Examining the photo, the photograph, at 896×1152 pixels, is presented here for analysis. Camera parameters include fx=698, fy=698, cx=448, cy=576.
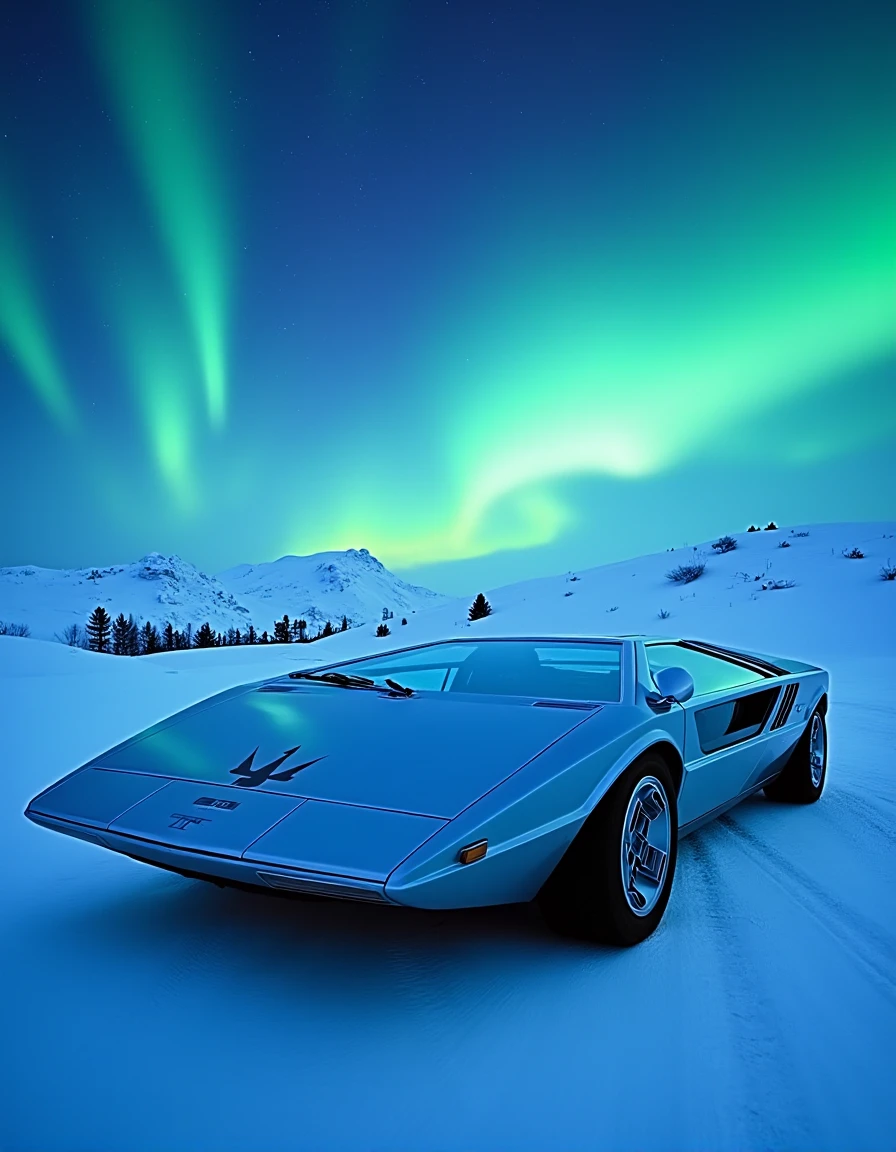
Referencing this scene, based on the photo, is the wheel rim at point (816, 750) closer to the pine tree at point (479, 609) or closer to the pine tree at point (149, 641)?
the pine tree at point (479, 609)

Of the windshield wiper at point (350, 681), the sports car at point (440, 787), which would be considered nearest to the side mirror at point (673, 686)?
the sports car at point (440, 787)

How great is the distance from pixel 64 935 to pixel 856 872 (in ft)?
10.7

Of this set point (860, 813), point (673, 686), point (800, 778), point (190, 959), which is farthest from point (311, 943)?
point (860, 813)

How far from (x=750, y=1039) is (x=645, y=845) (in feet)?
2.45

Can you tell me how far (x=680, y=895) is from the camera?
9.48 feet

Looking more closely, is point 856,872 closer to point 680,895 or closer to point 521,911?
point 680,895

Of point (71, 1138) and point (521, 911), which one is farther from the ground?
point (71, 1138)

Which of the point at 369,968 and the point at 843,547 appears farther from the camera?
the point at 843,547

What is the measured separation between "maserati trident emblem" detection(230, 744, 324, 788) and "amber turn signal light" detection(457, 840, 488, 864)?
70cm

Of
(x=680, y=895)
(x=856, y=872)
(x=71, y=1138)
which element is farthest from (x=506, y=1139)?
(x=856, y=872)

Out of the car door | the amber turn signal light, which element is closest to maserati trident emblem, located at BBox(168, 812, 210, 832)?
the amber turn signal light

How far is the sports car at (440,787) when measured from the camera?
6.30 ft

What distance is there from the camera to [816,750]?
181 inches

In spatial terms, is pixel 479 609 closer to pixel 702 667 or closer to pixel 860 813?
pixel 860 813
